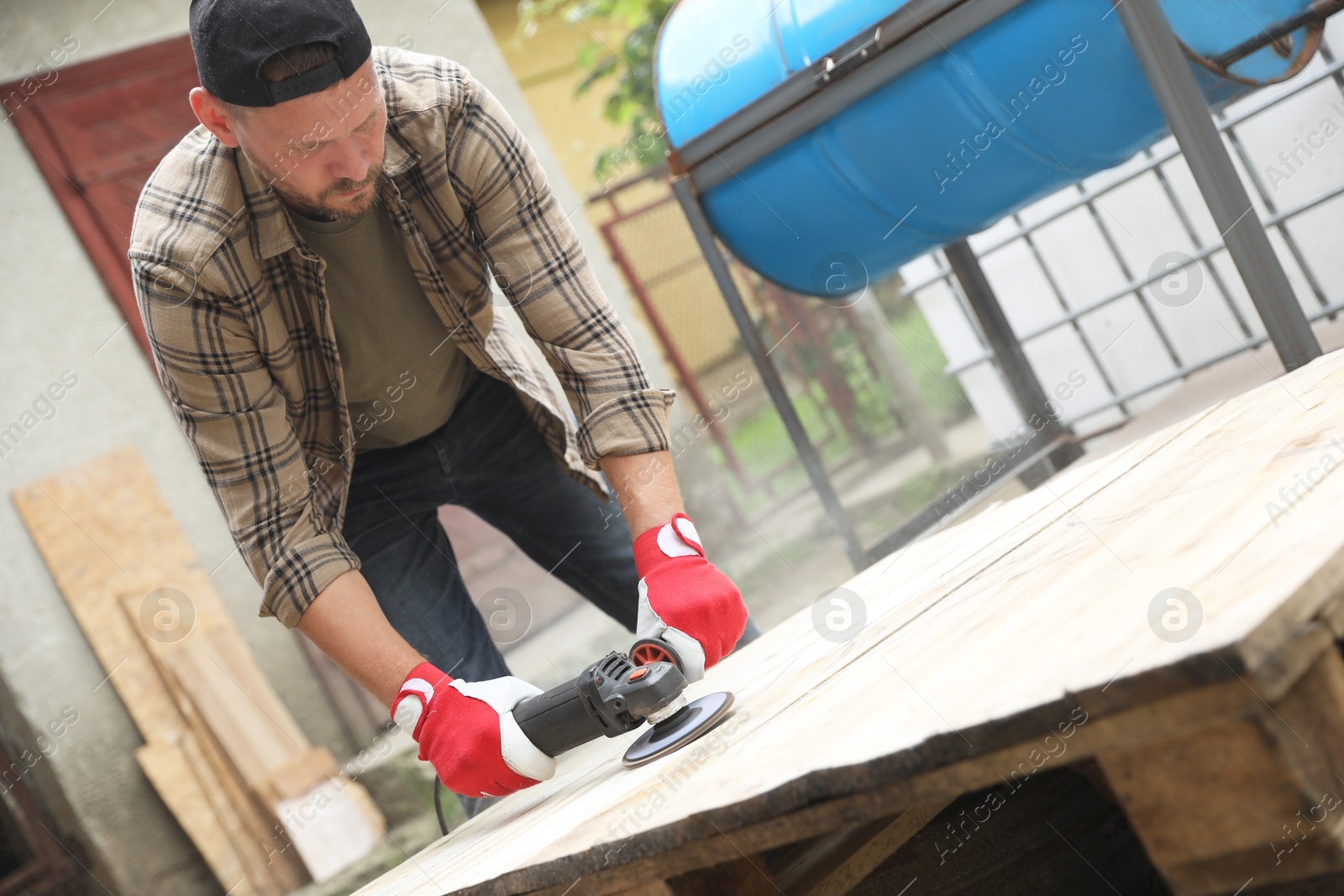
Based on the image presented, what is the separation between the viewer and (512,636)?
5.51m

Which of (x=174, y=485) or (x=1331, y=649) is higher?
(x=174, y=485)

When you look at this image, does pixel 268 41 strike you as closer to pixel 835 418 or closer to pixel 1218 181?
pixel 1218 181

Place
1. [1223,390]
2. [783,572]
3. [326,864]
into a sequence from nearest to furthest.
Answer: [1223,390] < [326,864] < [783,572]

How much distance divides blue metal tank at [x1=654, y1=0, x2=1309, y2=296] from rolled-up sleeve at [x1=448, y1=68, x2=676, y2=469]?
102 cm

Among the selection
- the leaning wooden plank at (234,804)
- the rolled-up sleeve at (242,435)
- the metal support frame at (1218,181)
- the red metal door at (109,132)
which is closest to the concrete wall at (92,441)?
the red metal door at (109,132)

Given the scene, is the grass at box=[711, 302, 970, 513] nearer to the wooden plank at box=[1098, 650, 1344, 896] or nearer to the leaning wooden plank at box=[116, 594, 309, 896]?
the leaning wooden plank at box=[116, 594, 309, 896]

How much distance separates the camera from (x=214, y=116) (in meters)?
1.65

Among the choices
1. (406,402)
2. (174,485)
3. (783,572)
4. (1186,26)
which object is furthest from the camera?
(783,572)

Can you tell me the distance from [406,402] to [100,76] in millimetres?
3416

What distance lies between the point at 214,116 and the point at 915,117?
154cm

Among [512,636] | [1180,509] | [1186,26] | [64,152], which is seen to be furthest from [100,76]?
[1180,509]

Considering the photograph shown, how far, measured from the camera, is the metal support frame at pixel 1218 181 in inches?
78.2

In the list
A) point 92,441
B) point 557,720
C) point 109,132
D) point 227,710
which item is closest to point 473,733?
point 557,720

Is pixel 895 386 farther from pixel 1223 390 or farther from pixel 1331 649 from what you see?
pixel 1331 649
